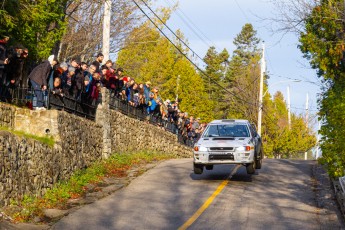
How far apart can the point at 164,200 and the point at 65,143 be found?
351cm

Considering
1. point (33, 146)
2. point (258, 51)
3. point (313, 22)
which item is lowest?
point (33, 146)

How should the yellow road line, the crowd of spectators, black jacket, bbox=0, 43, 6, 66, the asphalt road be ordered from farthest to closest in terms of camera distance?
the crowd of spectators → black jacket, bbox=0, 43, 6, 66 → the asphalt road → the yellow road line

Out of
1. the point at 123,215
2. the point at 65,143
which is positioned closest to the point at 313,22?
the point at 65,143

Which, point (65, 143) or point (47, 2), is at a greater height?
point (47, 2)

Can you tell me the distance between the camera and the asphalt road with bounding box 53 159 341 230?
14.3m

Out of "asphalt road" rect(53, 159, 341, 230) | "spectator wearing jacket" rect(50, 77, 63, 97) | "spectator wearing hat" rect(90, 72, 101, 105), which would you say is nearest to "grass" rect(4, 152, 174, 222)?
"asphalt road" rect(53, 159, 341, 230)

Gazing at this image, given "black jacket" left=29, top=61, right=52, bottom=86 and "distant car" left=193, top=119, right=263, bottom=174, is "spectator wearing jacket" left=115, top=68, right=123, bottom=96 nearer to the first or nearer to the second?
→ "distant car" left=193, top=119, right=263, bottom=174

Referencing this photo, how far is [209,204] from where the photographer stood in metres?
16.8

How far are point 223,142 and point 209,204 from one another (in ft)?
14.1

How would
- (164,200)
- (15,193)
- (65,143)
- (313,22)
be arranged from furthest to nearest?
(313,22), (65,143), (164,200), (15,193)

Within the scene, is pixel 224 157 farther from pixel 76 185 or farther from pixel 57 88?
pixel 57 88

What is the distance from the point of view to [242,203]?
1697 cm

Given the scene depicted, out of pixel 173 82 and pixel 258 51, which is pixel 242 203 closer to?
pixel 173 82

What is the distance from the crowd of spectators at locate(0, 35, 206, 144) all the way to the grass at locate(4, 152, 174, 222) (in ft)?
7.44
